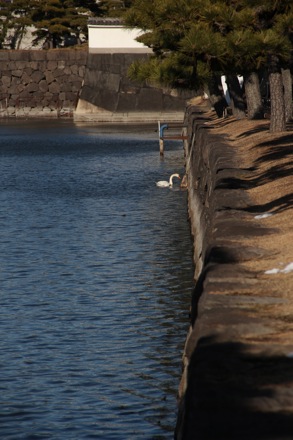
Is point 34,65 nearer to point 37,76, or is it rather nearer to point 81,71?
point 37,76

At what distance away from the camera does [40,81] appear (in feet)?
207

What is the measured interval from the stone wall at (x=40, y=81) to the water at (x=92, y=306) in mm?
32968

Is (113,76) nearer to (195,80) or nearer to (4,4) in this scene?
(4,4)

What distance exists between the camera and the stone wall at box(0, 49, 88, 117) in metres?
61.9

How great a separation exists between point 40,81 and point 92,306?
51084 mm

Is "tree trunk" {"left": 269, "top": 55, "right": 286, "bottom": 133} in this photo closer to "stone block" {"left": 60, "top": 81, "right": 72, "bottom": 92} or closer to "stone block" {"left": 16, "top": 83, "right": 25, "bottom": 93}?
"stone block" {"left": 60, "top": 81, "right": 72, "bottom": 92}

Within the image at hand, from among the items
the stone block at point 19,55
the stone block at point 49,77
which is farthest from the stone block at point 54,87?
the stone block at point 19,55

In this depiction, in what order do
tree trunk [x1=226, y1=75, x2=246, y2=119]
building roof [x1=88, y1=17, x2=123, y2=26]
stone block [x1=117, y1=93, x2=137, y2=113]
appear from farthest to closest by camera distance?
stone block [x1=117, y1=93, x2=137, y2=113] < building roof [x1=88, y1=17, x2=123, y2=26] < tree trunk [x1=226, y1=75, x2=246, y2=119]

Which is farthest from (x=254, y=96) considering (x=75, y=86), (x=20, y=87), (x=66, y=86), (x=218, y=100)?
(x=20, y=87)

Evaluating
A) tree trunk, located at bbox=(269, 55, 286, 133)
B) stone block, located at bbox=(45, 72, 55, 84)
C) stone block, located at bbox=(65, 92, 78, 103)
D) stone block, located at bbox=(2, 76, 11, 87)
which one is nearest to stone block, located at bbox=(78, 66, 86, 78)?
stone block, located at bbox=(65, 92, 78, 103)

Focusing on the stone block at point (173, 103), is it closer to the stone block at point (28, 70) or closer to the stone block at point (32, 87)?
the stone block at point (32, 87)

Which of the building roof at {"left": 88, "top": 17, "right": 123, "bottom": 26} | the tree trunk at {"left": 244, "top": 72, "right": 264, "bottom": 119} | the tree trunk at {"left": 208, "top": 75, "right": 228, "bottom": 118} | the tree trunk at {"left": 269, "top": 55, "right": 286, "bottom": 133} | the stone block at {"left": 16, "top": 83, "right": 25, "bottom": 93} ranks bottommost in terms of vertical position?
the stone block at {"left": 16, "top": 83, "right": 25, "bottom": 93}

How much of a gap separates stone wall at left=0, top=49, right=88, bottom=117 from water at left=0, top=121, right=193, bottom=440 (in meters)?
33.0

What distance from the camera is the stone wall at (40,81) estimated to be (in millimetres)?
61906
